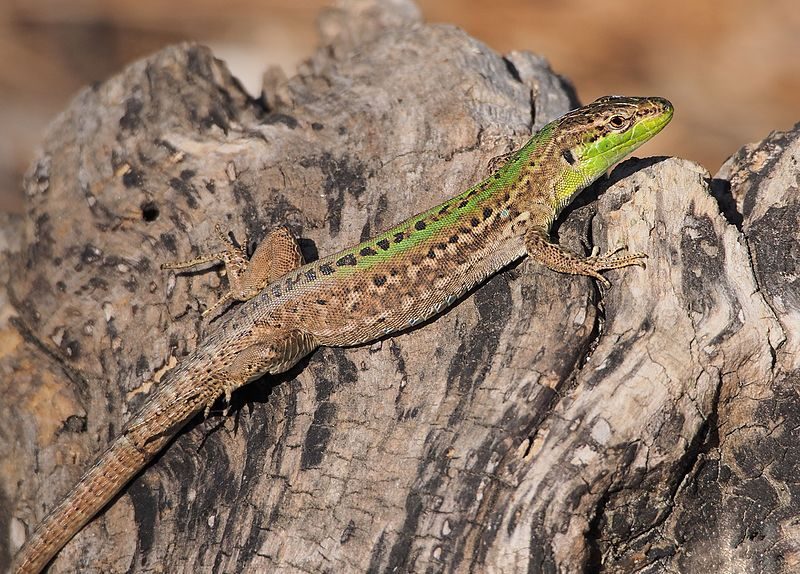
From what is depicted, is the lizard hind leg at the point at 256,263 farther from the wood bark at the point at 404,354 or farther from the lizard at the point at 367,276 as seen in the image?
the wood bark at the point at 404,354

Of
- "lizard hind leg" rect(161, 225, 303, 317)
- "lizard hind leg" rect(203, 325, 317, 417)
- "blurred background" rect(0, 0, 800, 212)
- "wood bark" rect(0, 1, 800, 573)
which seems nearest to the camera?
"wood bark" rect(0, 1, 800, 573)

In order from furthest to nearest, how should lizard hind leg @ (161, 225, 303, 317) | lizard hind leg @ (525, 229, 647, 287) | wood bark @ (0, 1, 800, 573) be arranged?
lizard hind leg @ (161, 225, 303, 317) < lizard hind leg @ (525, 229, 647, 287) < wood bark @ (0, 1, 800, 573)

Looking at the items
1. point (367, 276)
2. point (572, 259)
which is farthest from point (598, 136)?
point (367, 276)

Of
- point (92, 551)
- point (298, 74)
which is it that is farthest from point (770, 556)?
point (298, 74)

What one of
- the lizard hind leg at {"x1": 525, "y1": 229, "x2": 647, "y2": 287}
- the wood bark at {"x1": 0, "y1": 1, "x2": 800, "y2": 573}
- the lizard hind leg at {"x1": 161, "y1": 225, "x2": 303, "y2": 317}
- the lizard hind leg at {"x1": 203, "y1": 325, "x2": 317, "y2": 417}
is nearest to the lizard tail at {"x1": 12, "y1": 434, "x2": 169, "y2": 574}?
the wood bark at {"x1": 0, "y1": 1, "x2": 800, "y2": 573}

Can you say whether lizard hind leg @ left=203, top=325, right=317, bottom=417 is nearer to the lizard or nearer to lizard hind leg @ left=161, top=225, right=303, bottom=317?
the lizard

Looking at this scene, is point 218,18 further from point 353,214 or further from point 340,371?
A: point 340,371

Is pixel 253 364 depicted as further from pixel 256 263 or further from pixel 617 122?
pixel 617 122
